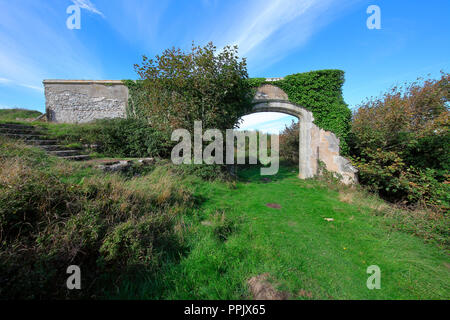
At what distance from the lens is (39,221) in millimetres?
1971

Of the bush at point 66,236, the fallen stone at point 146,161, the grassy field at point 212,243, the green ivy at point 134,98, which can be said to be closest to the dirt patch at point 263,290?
the grassy field at point 212,243

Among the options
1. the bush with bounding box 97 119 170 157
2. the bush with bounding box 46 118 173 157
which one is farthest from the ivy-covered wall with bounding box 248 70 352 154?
the bush with bounding box 46 118 173 157

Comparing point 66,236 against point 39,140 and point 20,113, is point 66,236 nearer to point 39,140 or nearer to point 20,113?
point 39,140

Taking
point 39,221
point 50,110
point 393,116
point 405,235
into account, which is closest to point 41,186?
point 39,221

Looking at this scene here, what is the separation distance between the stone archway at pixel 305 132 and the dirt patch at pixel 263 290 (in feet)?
23.9

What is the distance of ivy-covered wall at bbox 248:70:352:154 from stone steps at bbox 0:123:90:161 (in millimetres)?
8221

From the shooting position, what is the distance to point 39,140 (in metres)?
5.50

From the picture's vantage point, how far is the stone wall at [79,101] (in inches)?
386

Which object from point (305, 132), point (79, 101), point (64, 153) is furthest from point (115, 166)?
point (79, 101)

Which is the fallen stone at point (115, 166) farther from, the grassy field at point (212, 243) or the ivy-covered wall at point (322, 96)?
the ivy-covered wall at point (322, 96)

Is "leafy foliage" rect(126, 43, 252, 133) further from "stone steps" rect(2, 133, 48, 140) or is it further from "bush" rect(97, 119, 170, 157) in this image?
"stone steps" rect(2, 133, 48, 140)

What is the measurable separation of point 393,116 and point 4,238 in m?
10.9

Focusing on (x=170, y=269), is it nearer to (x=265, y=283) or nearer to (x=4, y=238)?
(x=265, y=283)

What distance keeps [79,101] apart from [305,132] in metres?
14.5
